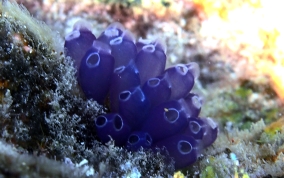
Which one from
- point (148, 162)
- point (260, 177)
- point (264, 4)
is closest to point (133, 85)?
point (148, 162)

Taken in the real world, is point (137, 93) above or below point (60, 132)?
below

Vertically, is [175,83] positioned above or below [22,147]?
below

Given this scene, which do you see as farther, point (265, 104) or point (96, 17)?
point (96, 17)

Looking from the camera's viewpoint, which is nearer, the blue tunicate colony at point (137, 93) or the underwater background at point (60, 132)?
the underwater background at point (60, 132)

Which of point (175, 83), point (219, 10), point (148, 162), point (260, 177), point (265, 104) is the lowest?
point (265, 104)

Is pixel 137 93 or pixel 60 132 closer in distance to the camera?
pixel 60 132

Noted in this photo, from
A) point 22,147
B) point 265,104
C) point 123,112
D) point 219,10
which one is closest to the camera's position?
point 22,147

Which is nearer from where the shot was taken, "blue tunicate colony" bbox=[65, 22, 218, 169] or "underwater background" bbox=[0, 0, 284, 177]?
"underwater background" bbox=[0, 0, 284, 177]

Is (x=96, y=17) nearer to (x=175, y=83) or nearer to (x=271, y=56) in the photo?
(x=271, y=56)
